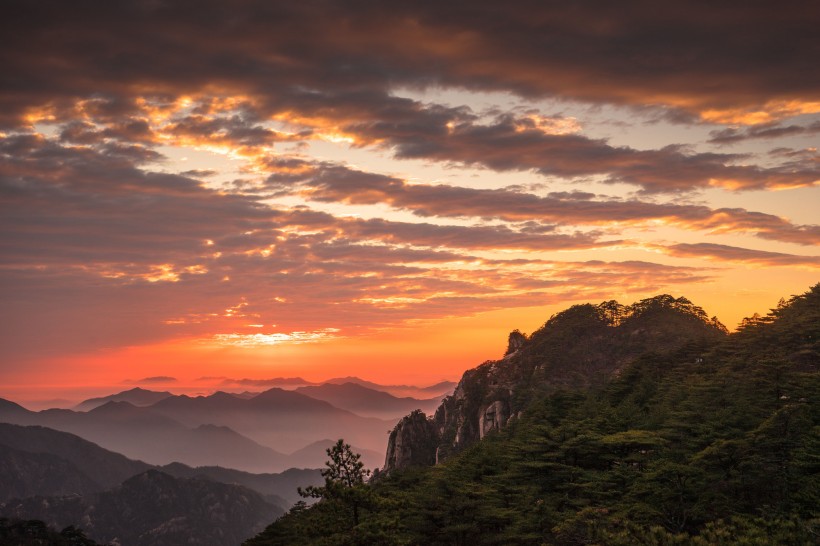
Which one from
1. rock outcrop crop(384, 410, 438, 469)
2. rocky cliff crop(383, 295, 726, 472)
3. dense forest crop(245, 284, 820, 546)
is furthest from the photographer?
rock outcrop crop(384, 410, 438, 469)

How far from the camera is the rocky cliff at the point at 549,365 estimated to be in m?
138

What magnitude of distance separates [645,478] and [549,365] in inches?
3478

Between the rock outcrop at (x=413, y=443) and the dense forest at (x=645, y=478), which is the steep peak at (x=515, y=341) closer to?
the rock outcrop at (x=413, y=443)

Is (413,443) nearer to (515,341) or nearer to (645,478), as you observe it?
(515,341)

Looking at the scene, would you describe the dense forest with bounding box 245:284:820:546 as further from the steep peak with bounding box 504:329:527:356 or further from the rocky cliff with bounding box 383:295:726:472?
the steep peak with bounding box 504:329:527:356

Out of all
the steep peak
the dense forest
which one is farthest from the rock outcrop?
the dense forest

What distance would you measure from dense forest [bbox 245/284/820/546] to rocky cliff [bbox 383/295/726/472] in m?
43.0

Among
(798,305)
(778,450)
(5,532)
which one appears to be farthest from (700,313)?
(5,532)

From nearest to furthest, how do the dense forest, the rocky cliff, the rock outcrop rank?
the dense forest → the rocky cliff → the rock outcrop

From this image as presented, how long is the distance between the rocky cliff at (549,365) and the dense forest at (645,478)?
43045 mm

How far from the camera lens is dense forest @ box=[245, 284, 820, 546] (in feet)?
169

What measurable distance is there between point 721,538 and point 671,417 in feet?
108

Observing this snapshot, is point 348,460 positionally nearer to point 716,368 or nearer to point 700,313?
point 716,368

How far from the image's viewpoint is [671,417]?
7362cm
